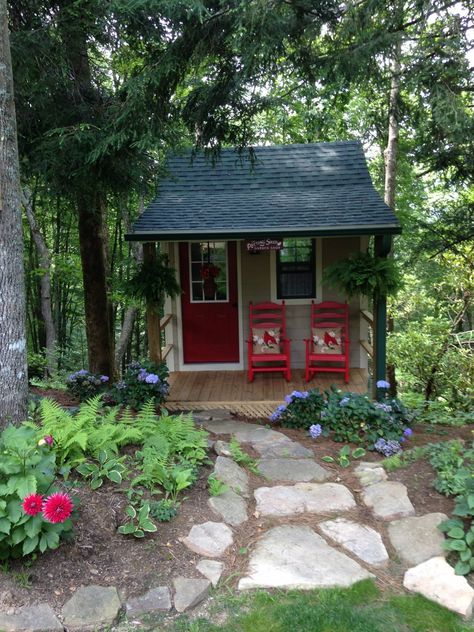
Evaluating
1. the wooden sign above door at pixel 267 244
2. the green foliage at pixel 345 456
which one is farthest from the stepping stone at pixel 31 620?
the wooden sign above door at pixel 267 244

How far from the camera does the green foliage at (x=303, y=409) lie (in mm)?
5035

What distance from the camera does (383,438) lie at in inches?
178

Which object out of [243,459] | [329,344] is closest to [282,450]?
[243,459]

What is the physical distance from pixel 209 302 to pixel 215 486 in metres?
4.08

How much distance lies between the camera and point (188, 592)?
98.3 inches

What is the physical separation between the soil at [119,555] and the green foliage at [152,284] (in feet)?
9.17

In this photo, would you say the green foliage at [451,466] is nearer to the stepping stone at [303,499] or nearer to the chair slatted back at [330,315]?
the stepping stone at [303,499]

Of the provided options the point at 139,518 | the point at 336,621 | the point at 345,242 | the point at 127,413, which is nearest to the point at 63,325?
the point at 345,242

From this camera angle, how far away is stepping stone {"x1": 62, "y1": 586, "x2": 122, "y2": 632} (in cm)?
229

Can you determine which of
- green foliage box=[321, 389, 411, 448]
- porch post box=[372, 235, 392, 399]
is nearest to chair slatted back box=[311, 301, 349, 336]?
porch post box=[372, 235, 392, 399]

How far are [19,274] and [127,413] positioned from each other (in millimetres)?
1442

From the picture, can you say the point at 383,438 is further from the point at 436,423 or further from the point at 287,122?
the point at 287,122

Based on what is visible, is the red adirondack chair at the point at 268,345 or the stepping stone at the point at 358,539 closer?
the stepping stone at the point at 358,539

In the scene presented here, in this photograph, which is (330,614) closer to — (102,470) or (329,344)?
(102,470)
